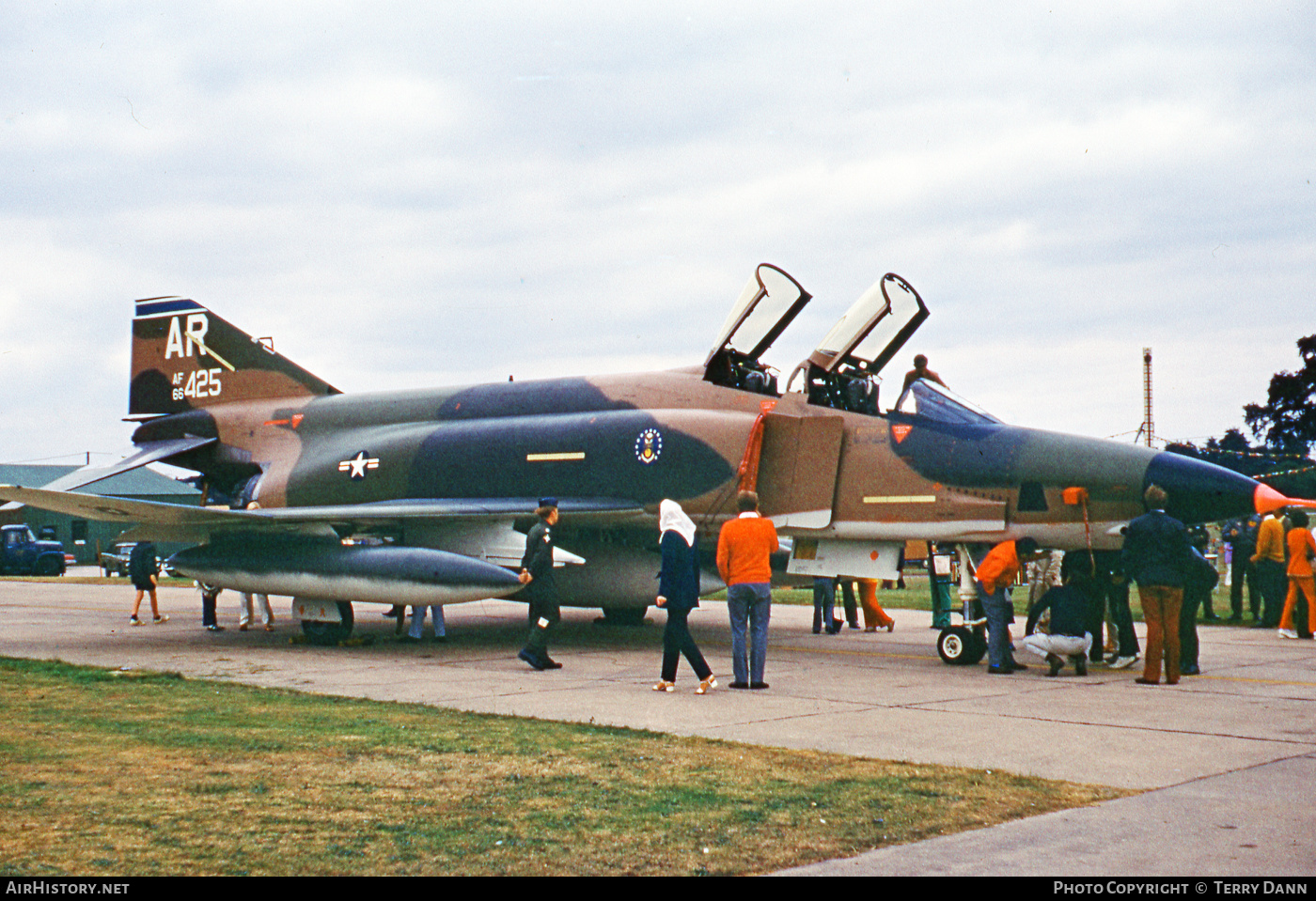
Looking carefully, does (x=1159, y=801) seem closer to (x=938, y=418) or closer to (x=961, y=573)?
(x=961, y=573)

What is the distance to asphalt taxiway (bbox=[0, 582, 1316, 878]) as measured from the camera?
4.89 meters

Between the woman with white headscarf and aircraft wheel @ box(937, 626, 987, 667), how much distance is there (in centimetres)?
307

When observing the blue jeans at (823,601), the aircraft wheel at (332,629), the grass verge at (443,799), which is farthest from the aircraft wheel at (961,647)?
the aircraft wheel at (332,629)

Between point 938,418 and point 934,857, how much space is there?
27.0 ft

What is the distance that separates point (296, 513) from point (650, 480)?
4.51m

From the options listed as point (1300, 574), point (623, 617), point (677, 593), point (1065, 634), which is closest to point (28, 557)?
point (623, 617)

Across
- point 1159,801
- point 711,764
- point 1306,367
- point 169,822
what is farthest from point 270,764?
point 1306,367

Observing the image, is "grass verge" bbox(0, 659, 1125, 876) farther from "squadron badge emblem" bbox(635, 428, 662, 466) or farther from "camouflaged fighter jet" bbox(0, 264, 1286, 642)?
"squadron badge emblem" bbox(635, 428, 662, 466)

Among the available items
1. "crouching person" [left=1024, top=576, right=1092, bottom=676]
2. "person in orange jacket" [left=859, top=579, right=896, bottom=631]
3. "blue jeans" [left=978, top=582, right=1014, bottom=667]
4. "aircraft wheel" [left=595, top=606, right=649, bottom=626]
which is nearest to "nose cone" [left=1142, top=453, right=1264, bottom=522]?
"crouching person" [left=1024, top=576, right=1092, bottom=676]

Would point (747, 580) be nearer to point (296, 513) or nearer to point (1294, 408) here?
point (296, 513)

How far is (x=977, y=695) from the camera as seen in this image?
32.2ft

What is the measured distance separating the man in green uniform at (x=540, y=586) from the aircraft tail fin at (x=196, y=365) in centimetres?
858

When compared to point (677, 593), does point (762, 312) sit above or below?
above

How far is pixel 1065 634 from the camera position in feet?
36.4
